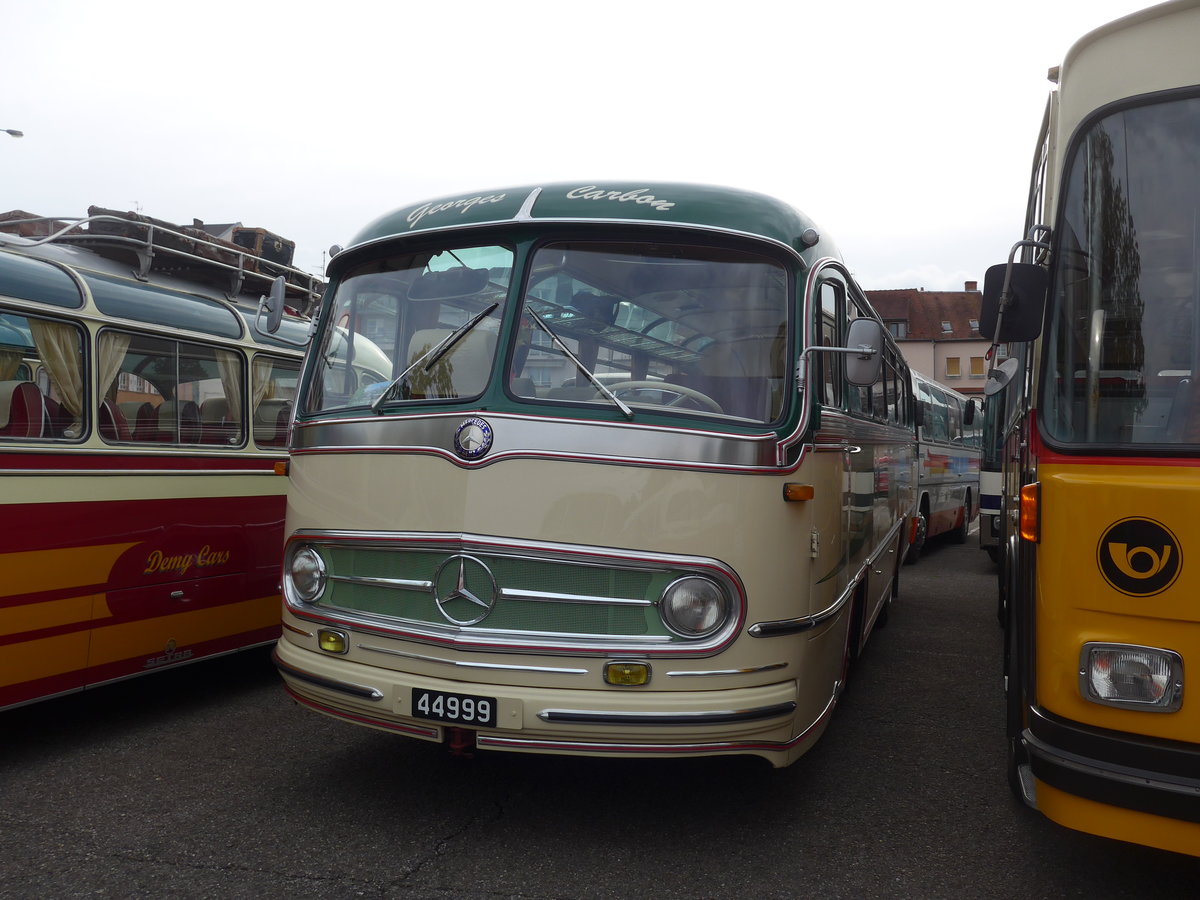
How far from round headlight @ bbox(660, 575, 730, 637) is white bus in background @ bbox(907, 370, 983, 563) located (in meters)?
10.0

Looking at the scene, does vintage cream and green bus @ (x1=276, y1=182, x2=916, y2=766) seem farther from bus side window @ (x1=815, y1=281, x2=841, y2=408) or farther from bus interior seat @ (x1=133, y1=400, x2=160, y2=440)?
bus interior seat @ (x1=133, y1=400, x2=160, y2=440)

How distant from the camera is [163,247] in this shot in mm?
6648

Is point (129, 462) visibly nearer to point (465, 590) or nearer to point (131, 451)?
point (131, 451)

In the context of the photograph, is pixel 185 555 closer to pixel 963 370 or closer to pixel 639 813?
pixel 639 813

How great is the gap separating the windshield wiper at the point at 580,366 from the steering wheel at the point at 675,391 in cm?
5

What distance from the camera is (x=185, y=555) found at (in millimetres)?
6375

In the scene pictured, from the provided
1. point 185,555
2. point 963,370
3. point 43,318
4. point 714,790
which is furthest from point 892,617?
point 963,370

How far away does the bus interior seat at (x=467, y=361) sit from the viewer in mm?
4512

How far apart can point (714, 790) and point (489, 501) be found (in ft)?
6.33

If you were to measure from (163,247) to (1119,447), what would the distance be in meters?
5.64

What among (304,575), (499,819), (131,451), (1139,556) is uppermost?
(131,451)

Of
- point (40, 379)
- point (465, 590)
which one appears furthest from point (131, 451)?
point (465, 590)

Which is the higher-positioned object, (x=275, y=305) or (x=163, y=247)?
(x=163, y=247)

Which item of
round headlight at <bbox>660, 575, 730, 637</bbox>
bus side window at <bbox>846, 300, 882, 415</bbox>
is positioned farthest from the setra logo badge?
bus side window at <bbox>846, 300, 882, 415</bbox>
